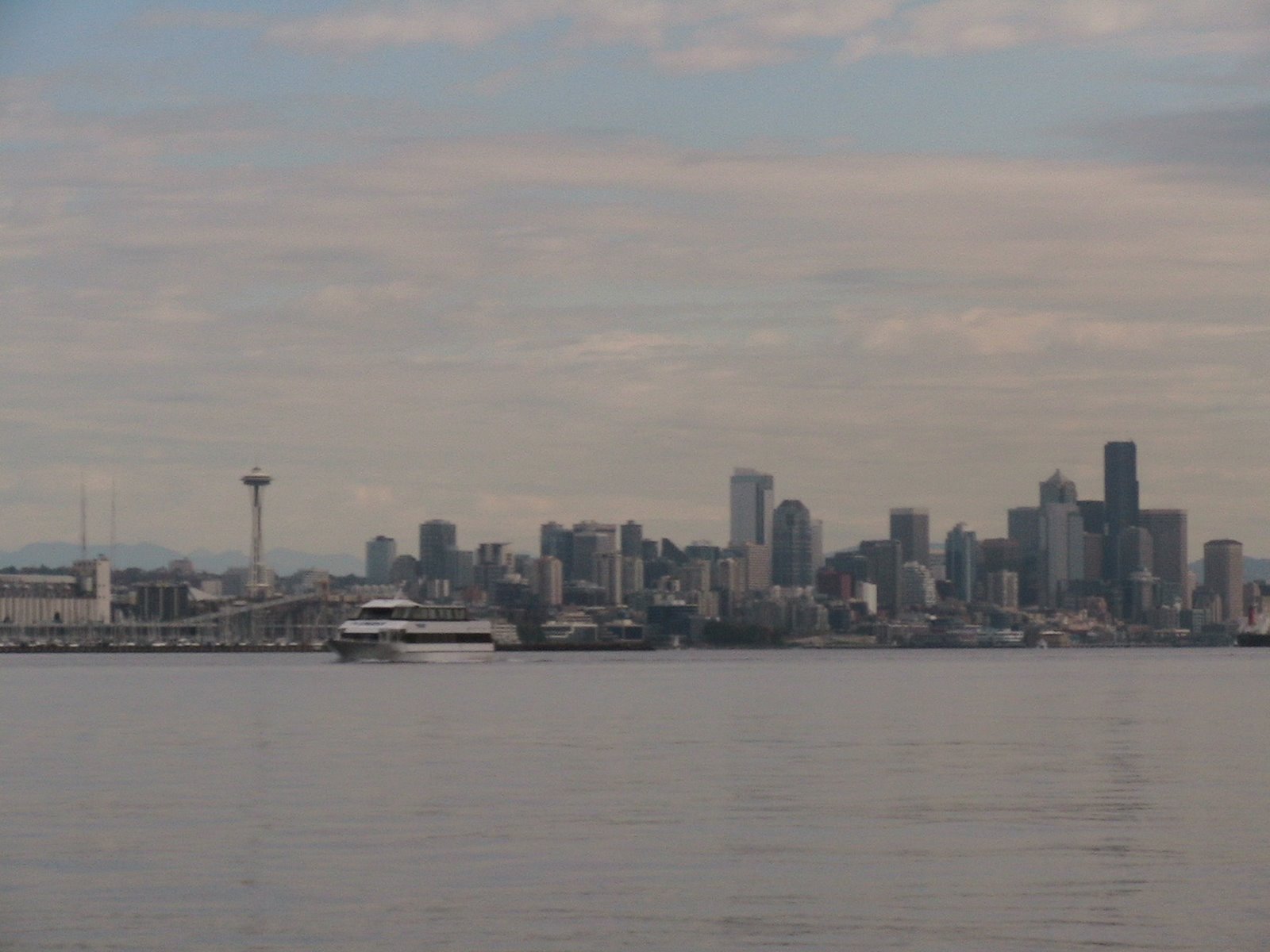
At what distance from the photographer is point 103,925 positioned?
32438mm

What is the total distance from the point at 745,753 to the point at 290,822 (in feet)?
83.7

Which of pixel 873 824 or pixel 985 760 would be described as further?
pixel 985 760

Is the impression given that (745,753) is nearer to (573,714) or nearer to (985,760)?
(985,760)

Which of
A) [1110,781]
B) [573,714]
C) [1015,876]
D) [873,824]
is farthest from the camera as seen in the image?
[573,714]

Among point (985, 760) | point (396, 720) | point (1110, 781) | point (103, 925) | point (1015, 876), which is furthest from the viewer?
point (396, 720)

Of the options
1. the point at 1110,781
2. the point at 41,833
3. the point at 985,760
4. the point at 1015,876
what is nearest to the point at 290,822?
the point at 41,833

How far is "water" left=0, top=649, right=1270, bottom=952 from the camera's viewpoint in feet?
106

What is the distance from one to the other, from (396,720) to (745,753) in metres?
27.9

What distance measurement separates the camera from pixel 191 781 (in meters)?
57.8

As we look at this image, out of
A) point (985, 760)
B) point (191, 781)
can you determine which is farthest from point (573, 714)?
point (191, 781)

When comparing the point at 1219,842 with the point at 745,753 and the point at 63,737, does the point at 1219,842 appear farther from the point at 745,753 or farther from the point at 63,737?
the point at 63,737

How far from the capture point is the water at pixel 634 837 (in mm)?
32219

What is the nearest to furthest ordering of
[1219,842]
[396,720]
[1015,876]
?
[1015,876] < [1219,842] < [396,720]

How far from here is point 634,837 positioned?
142 ft
